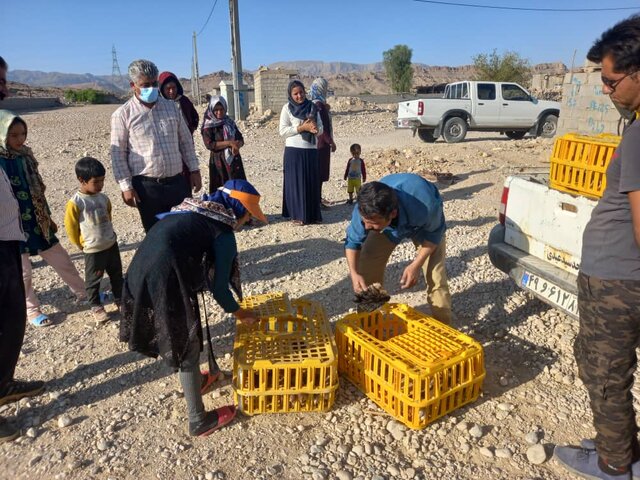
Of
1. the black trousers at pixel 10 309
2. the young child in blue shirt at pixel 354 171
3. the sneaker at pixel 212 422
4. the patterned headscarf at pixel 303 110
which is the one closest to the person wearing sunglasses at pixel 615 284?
the sneaker at pixel 212 422

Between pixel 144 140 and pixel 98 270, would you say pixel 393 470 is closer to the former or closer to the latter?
pixel 98 270

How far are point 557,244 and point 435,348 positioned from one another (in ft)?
3.66

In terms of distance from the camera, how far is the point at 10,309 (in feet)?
8.41

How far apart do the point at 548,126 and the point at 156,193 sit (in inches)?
574

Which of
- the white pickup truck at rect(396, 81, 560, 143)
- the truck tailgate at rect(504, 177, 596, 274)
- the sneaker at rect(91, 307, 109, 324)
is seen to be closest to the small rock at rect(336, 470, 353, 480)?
the truck tailgate at rect(504, 177, 596, 274)

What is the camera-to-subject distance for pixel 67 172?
1003 centimetres

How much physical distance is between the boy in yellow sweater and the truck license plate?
3.13 meters

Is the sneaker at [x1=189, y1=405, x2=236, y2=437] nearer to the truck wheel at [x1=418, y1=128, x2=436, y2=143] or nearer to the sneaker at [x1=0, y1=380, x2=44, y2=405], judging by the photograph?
the sneaker at [x1=0, y1=380, x2=44, y2=405]

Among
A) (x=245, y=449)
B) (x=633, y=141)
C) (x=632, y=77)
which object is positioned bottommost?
(x=245, y=449)

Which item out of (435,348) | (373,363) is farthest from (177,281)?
(435,348)

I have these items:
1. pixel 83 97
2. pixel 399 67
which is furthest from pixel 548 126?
pixel 399 67

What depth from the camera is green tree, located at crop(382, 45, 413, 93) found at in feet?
172

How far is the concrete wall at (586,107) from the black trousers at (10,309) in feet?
29.8

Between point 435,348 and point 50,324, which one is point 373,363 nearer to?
point 435,348
